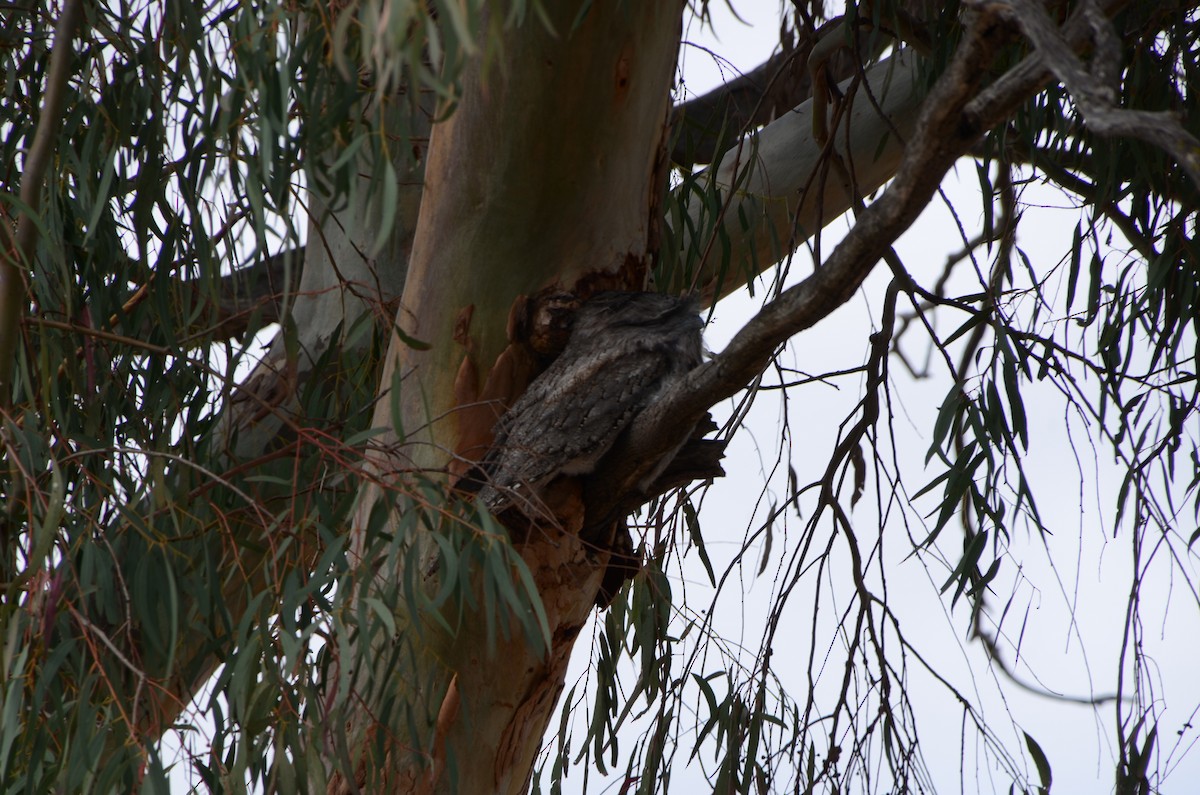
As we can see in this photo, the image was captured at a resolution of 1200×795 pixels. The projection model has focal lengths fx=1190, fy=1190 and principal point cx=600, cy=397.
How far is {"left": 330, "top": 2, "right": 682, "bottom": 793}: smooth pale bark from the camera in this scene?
1.55 m

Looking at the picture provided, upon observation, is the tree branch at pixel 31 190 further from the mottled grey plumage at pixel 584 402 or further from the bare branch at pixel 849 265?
the bare branch at pixel 849 265

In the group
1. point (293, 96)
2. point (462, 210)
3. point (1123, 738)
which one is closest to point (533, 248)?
point (462, 210)

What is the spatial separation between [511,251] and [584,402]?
0.25 meters

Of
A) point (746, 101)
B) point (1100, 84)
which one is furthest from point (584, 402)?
point (746, 101)

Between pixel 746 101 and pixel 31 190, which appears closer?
→ pixel 31 190

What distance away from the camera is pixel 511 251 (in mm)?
1605

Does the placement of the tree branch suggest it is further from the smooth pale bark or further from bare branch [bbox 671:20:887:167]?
bare branch [bbox 671:20:887:167]

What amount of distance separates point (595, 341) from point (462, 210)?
27 centimetres

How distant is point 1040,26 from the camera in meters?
0.82

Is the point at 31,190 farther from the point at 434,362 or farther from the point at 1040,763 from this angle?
the point at 1040,763

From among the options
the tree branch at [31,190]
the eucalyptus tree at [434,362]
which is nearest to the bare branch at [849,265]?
the eucalyptus tree at [434,362]

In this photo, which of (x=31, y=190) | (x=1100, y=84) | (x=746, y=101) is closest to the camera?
(x=1100, y=84)

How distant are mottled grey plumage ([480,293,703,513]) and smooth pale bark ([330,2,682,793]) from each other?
90 millimetres

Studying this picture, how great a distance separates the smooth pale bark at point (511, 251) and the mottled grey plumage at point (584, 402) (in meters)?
0.09
